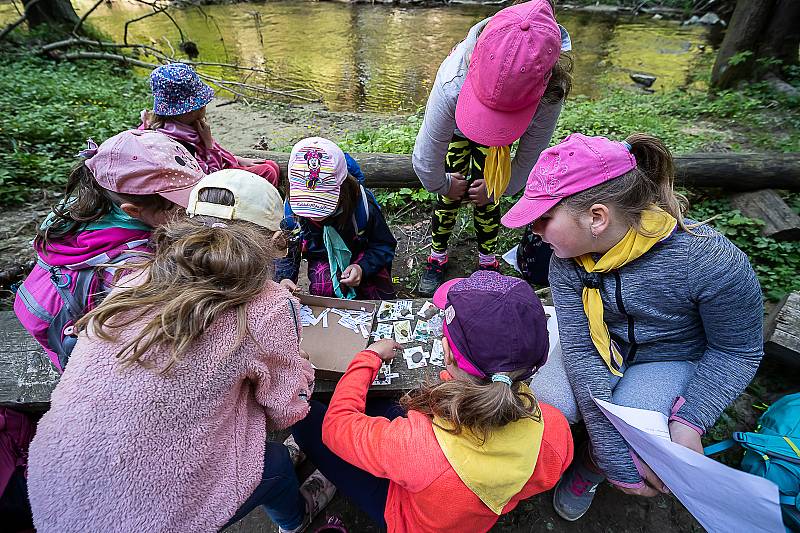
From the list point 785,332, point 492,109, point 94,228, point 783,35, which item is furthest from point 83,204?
point 783,35

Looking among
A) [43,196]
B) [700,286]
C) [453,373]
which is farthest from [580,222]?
[43,196]

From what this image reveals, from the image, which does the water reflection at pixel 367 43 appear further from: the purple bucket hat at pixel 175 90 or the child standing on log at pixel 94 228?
the child standing on log at pixel 94 228

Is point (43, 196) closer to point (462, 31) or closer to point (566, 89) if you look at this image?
point (566, 89)

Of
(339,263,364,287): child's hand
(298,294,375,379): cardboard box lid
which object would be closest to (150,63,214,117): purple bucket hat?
(339,263,364,287): child's hand

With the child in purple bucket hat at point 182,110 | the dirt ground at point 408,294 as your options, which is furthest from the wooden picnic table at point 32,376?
the child in purple bucket hat at point 182,110

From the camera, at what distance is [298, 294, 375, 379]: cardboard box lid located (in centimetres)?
172

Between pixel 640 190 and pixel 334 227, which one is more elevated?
pixel 640 190

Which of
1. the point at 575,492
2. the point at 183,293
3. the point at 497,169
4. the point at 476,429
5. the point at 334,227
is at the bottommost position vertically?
the point at 575,492

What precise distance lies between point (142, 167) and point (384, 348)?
1231mm

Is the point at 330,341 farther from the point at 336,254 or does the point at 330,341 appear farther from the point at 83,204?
the point at 83,204

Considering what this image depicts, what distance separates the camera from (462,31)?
12.6 meters

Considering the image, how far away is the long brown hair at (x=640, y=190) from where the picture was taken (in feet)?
4.73

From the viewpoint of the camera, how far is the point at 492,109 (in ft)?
6.17

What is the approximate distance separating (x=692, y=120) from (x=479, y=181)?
4.84 metres
